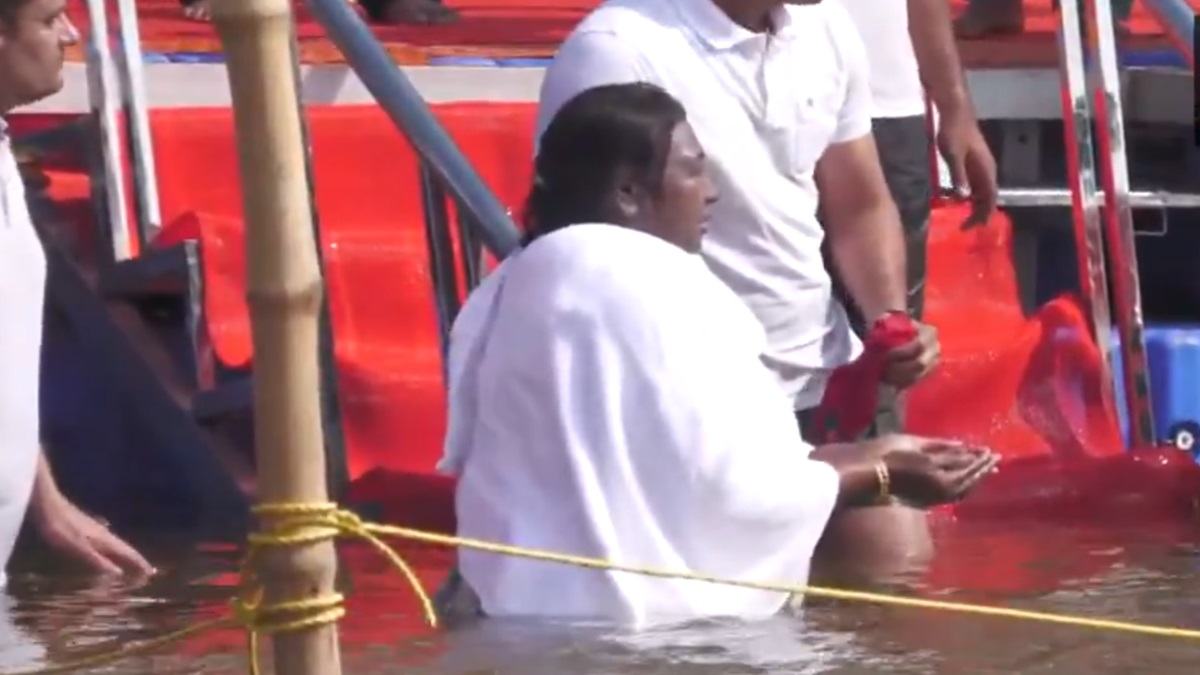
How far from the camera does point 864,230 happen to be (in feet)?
17.8

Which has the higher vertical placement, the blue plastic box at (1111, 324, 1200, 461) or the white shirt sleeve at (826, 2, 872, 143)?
the white shirt sleeve at (826, 2, 872, 143)

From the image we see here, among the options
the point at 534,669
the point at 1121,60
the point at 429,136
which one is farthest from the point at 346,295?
the point at 1121,60

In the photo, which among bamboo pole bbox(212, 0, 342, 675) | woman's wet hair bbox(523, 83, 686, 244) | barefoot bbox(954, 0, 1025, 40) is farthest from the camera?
barefoot bbox(954, 0, 1025, 40)

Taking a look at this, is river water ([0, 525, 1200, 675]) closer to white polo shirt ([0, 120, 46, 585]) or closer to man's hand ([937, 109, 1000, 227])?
white polo shirt ([0, 120, 46, 585])

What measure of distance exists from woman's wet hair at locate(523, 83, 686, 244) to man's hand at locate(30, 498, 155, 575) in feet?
2.71

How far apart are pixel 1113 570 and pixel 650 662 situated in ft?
5.68

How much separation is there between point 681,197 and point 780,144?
0.65 meters

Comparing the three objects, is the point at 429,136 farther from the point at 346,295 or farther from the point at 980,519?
the point at 980,519

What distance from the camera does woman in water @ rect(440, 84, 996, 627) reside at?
418 cm

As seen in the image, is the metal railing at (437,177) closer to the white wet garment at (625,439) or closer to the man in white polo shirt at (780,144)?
the man in white polo shirt at (780,144)

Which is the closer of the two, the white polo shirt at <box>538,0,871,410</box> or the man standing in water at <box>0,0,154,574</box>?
the man standing in water at <box>0,0,154,574</box>

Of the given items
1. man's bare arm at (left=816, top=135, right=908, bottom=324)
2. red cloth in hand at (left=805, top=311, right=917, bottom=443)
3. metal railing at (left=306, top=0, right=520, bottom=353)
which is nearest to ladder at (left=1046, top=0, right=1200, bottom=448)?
man's bare arm at (left=816, top=135, right=908, bottom=324)

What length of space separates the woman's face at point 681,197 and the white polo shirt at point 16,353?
981mm

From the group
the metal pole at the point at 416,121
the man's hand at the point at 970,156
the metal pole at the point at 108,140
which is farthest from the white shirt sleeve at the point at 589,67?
the metal pole at the point at 108,140
